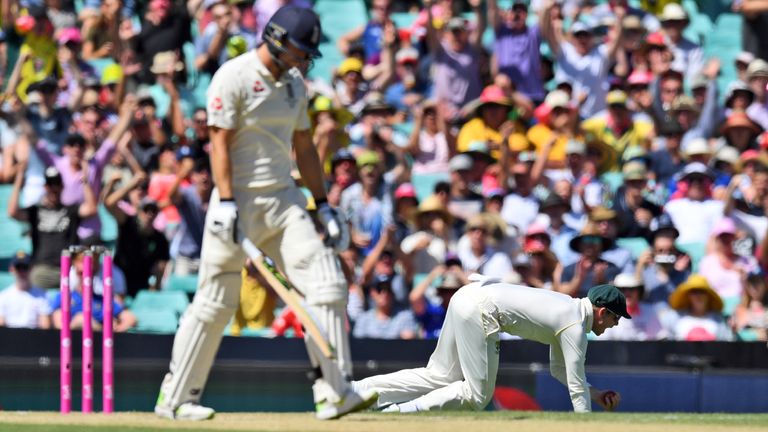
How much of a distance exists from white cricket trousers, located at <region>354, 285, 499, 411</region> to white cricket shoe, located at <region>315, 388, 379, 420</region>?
1732 mm

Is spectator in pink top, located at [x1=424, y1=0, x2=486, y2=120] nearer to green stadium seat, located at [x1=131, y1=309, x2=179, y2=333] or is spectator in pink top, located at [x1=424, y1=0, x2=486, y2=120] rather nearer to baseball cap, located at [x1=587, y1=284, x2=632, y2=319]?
green stadium seat, located at [x1=131, y1=309, x2=179, y2=333]

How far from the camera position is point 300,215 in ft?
26.7

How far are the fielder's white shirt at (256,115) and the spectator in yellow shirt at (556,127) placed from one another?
285 inches

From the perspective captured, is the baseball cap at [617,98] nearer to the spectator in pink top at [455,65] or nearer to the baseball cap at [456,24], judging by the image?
the spectator in pink top at [455,65]

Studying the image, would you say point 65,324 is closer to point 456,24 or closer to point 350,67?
point 350,67

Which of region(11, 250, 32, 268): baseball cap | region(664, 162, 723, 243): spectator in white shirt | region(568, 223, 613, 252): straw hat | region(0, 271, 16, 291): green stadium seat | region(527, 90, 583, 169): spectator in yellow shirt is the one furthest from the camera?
region(527, 90, 583, 169): spectator in yellow shirt

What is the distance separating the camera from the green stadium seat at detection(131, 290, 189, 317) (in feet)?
44.6

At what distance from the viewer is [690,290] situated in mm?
13266

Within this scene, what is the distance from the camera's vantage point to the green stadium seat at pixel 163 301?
44.6ft

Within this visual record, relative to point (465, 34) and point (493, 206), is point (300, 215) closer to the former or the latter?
point (493, 206)

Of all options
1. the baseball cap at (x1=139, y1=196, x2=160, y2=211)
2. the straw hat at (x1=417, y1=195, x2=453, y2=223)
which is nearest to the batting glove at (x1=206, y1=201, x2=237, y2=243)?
the straw hat at (x1=417, y1=195, x2=453, y2=223)

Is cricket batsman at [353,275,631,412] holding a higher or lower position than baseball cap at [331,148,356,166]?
lower

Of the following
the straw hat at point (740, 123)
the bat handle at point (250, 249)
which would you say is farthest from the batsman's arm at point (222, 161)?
the straw hat at point (740, 123)

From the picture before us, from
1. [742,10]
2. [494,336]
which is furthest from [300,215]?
[742,10]
